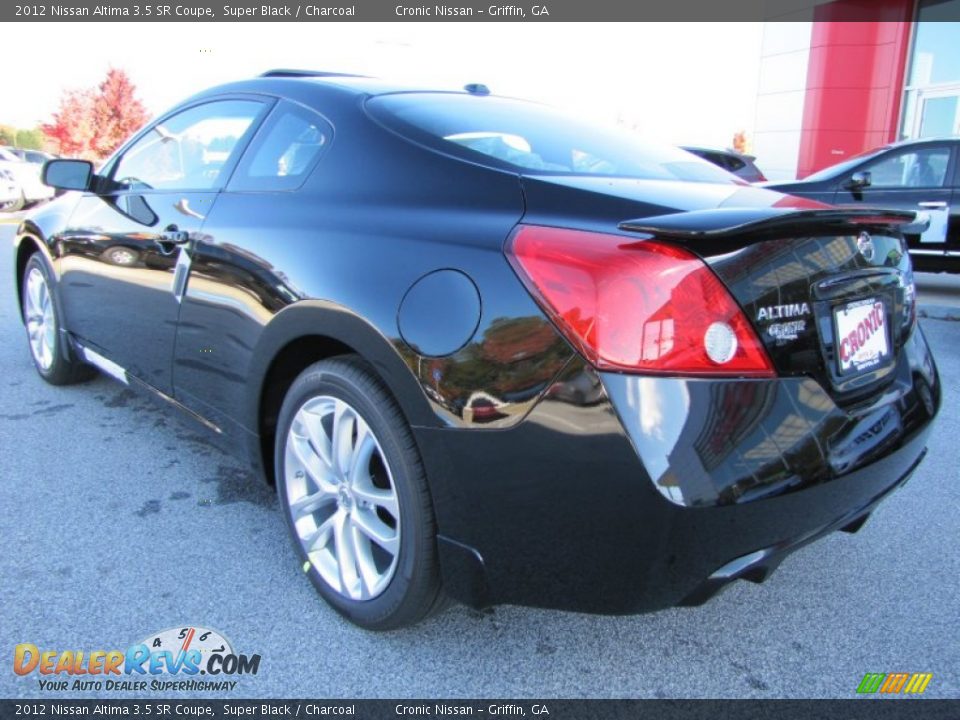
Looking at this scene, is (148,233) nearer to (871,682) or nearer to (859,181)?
(871,682)

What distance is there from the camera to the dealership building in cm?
1423

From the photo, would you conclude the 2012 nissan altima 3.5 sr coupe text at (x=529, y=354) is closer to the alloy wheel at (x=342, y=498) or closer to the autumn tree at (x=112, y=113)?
the alloy wheel at (x=342, y=498)

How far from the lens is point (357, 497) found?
2090 millimetres

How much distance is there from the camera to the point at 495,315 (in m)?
1.66

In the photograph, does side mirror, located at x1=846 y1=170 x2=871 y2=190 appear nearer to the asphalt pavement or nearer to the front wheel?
the asphalt pavement

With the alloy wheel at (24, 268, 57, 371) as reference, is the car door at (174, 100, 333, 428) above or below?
above

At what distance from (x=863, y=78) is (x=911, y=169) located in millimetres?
8757

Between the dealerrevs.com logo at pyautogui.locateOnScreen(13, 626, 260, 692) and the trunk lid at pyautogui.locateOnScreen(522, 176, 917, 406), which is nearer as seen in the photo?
the trunk lid at pyautogui.locateOnScreen(522, 176, 917, 406)

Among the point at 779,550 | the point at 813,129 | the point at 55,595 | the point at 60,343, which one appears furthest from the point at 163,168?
the point at 813,129

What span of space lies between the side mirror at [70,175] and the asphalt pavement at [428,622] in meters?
1.27

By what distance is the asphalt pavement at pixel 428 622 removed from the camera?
6.48 ft

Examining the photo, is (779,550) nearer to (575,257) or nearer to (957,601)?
(575,257)

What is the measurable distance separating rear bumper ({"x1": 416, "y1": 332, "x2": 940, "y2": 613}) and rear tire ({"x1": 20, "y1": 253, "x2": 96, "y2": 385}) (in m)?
3.06

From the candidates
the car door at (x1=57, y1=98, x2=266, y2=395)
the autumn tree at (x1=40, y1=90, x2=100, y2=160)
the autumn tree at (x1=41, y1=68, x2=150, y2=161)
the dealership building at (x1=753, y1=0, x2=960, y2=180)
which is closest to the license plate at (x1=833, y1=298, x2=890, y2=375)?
the car door at (x1=57, y1=98, x2=266, y2=395)
